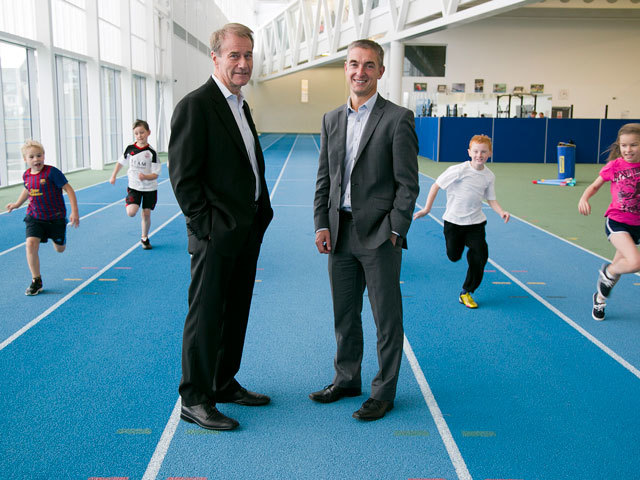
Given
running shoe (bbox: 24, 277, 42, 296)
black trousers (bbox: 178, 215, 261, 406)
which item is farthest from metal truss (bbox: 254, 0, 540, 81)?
black trousers (bbox: 178, 215, 261, 406)

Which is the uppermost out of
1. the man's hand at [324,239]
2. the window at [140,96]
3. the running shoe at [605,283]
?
the window at [140,96]

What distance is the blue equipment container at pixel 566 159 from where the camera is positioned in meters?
15.4

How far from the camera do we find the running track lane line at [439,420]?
3123 mm

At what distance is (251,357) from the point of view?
463 centimetres

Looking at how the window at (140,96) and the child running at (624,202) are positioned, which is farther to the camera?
the window at (140,96)

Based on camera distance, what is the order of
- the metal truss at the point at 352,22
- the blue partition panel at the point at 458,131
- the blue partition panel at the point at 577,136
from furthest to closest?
the blue partition panel at the point at 577,136 → the blue partition panel at the point at 458,131 → the metal truss at the point at 352,22

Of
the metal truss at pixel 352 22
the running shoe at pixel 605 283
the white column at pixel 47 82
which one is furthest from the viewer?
the metal truss at pixel 352 22

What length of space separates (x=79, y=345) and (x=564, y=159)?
46.1 ft

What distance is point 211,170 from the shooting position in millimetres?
3334

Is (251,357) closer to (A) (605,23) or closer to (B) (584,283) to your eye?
(B) (584,283)

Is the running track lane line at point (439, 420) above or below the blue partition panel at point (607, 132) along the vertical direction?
below

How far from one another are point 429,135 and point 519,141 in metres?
3.37

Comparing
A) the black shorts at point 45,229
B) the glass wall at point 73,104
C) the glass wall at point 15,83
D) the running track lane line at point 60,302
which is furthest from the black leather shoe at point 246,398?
the glass wall at point 73,104

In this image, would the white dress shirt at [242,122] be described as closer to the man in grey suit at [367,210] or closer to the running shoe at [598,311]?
A: the man in grey suit at [367,210]
